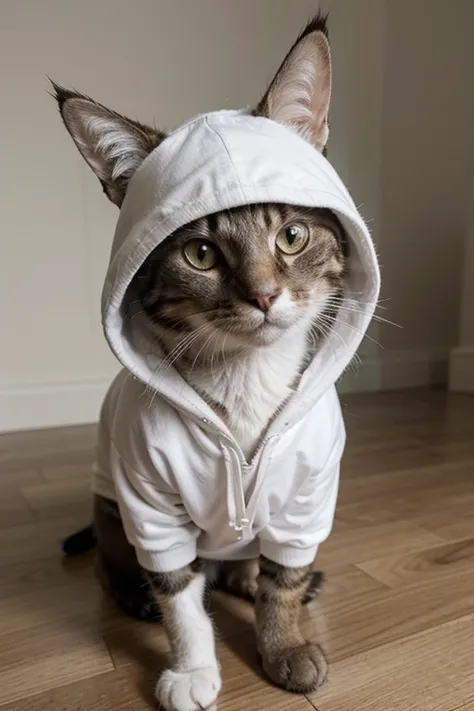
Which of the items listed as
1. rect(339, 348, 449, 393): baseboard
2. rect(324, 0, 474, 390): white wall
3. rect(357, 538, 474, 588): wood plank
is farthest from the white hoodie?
rect(324, 0, 474, 390): white wall

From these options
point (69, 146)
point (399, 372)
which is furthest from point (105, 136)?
point (399, 372)

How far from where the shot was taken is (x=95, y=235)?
2125mm

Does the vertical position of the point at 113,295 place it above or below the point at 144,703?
above

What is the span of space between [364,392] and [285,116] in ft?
6.01

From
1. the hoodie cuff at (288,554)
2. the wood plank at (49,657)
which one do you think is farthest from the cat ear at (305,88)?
the wood plank at (49,657)

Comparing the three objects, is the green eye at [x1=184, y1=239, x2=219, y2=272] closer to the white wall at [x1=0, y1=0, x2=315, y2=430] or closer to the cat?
the cat

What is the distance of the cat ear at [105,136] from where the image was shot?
0.77m

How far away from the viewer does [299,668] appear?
83cm

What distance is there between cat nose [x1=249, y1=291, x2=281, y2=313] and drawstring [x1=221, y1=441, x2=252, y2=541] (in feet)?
0.60

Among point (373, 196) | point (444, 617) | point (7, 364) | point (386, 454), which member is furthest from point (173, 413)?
point (373, 196)

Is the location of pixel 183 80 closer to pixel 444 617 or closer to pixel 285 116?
pixel 285 116

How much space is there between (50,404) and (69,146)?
0.82 meters

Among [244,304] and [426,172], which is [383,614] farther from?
[426,172]

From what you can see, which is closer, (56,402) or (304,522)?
(304,522)
